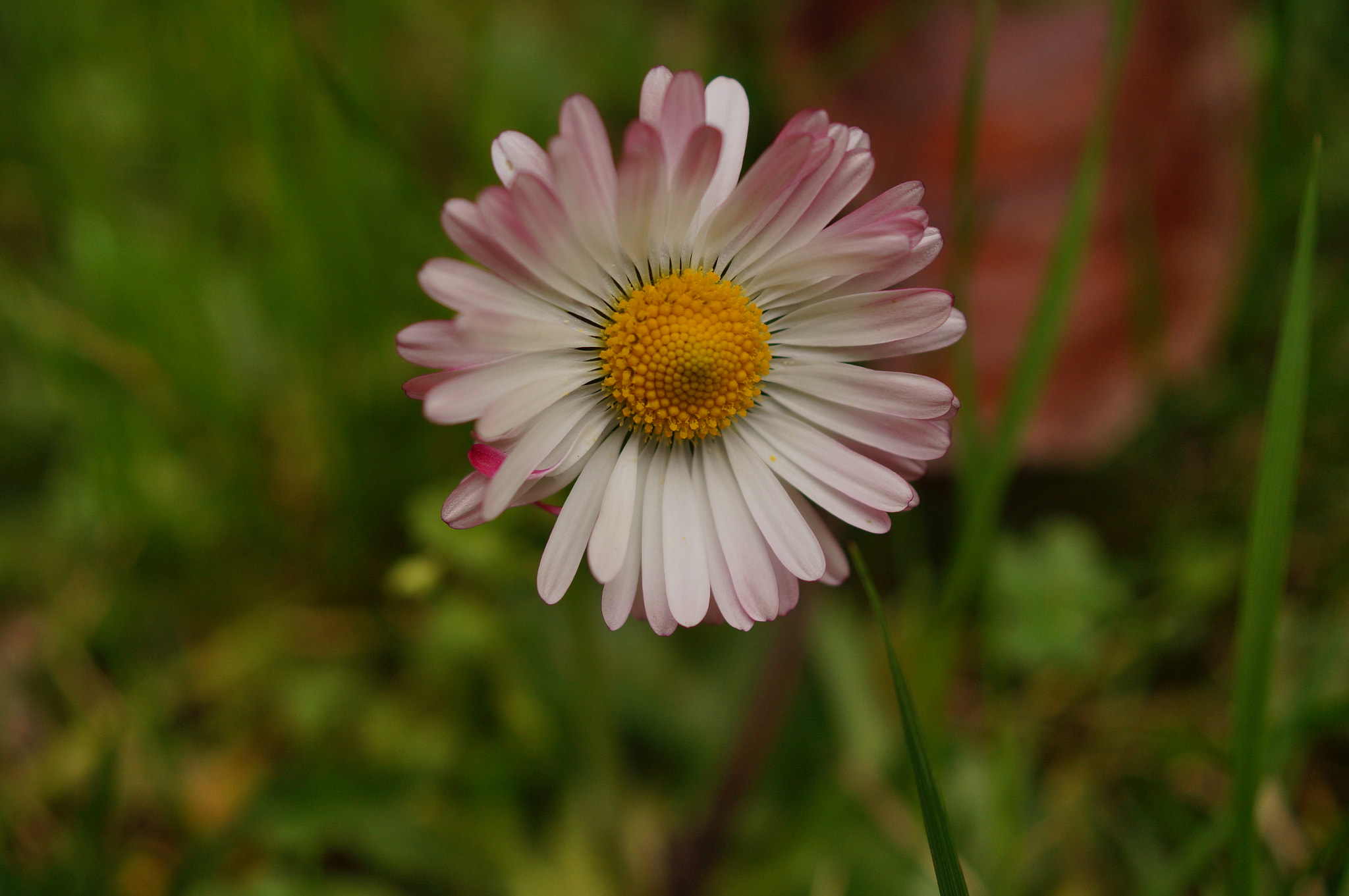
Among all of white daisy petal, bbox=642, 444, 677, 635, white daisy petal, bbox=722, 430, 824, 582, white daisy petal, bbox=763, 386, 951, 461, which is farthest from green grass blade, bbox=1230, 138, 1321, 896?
white daisy petal, bbox=642, 444, 677, 635

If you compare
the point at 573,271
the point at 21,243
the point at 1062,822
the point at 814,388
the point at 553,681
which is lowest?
the point at 1062,822

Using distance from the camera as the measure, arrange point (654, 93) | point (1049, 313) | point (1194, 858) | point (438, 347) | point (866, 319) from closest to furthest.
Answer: point (438, 347) < point (654, 93) < point (866, 319) < point (1194, 858) < point (1049, 313)

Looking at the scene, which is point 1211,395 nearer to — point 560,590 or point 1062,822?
point 1062,822

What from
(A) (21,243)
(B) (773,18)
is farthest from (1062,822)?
(A) (21,243)

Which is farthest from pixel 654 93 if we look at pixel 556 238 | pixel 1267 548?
pixel 1267 548

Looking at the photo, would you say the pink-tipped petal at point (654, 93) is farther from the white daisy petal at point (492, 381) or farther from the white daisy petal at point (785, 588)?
the white daisy petal at point (785, 588)

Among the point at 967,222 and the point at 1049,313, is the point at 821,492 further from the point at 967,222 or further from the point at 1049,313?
the point at 967,222

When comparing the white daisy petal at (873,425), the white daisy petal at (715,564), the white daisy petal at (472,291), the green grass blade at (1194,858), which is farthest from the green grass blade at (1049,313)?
the white daisy petal at (472,291)

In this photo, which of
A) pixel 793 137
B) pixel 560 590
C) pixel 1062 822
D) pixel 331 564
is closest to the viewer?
pixel 793 137
